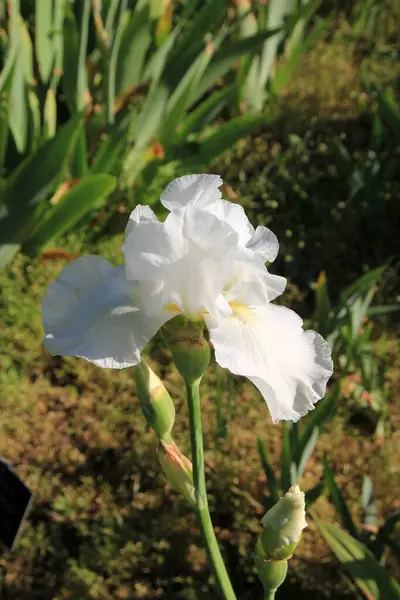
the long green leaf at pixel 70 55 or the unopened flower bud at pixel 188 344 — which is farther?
the long green leaf at pixel 70 55

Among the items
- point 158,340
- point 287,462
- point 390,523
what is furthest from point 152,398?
point 158,340

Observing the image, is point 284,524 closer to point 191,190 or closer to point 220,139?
point 191,190

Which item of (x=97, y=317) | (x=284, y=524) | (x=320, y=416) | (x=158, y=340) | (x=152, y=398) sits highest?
(x=97, y=317)

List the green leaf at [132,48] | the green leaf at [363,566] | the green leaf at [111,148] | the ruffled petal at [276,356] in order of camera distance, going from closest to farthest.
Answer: the ruffled petal at [276,356] < the green leaf at [363,566] < the green leaf at [111,148] < the green leaf at [132,48]

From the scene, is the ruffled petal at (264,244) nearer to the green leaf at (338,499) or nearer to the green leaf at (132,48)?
the green leaf at (338,499)

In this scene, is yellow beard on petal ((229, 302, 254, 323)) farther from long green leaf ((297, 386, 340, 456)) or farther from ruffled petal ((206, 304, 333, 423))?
long green leaf ((297, 386, 340, 456))

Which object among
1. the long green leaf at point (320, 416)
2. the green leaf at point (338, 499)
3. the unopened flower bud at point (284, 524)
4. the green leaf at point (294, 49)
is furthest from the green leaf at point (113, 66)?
the unopened flower bud at point (284, 524)

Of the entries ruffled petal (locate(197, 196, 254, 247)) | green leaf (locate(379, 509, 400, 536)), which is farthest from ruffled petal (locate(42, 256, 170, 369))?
green leaf (locate(379, 509, 400, 536))

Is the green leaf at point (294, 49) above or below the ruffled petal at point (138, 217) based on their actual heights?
below
